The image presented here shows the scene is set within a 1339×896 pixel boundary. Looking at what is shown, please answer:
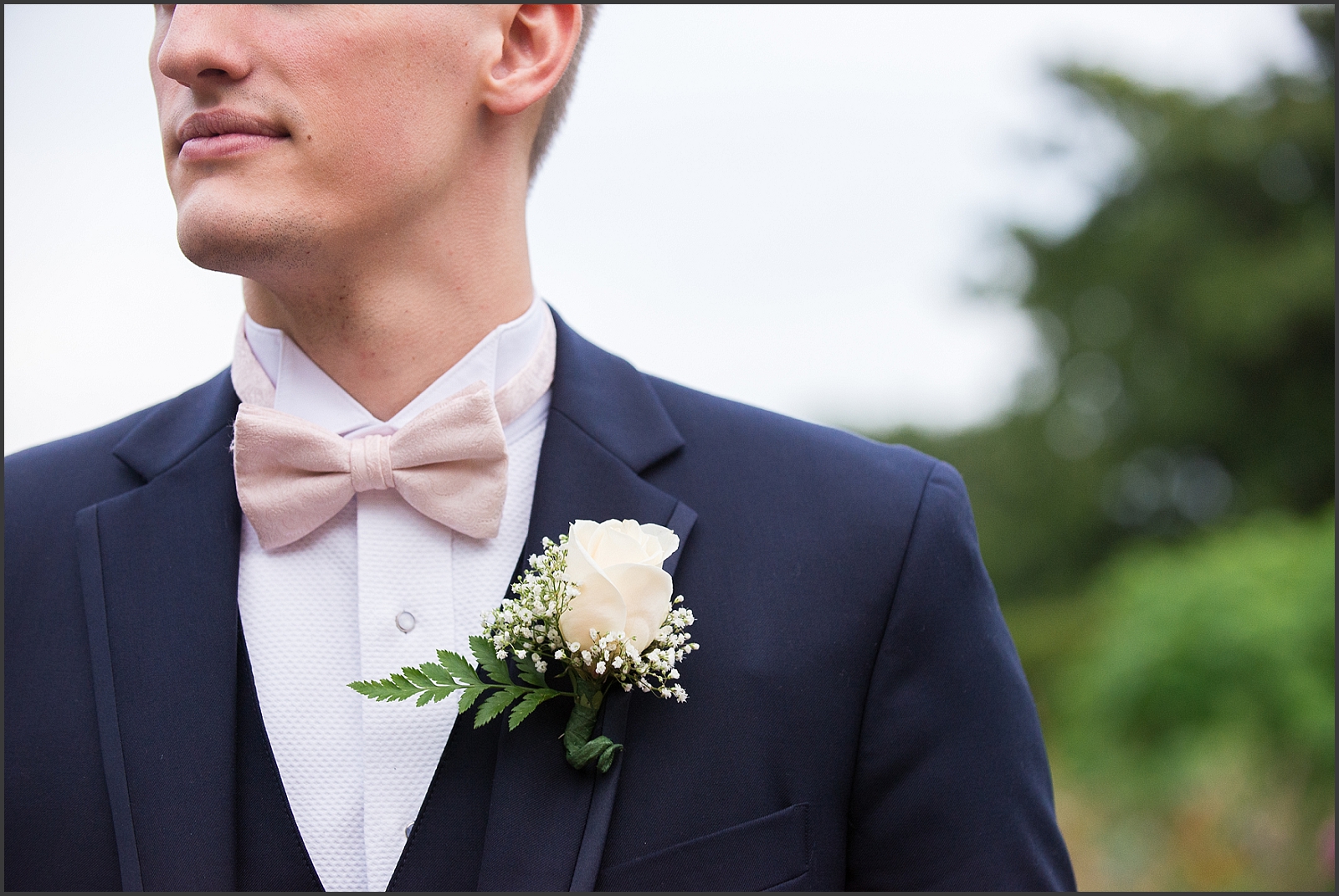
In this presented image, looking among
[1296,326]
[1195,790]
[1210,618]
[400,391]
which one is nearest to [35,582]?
[400,391]

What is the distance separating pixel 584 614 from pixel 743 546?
1.50 feet

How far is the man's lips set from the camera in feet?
7.09

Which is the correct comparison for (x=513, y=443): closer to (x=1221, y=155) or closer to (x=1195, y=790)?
(x=1195, y=790)

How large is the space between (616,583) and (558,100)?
4.10 feet

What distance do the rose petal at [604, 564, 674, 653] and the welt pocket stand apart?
1.24 feet

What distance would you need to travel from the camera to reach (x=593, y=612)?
1.99 m

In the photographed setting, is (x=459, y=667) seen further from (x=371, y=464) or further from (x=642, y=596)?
(x=371, y=464)

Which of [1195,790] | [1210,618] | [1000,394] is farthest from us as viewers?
[1000,394]

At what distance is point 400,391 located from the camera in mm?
2414

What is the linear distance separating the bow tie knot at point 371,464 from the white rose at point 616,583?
1.42 ft

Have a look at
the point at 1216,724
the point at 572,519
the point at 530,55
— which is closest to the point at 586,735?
the point at 572,519

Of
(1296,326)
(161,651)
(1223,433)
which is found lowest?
(1223,433)

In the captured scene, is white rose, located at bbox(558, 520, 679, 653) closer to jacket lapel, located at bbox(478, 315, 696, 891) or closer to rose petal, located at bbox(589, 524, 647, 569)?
rose petal, located at bbox(589, 524, 647, 569)

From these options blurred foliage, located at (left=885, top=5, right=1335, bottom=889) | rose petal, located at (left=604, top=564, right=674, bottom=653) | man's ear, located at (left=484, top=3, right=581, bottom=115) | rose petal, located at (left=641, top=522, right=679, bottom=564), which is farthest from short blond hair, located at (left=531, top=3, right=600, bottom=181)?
blurred foliage, located at (left=885, top=5, right=1335, bottom=889)
